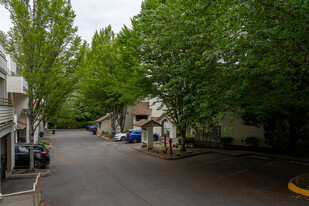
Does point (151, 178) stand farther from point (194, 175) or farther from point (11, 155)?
point (11, 155)

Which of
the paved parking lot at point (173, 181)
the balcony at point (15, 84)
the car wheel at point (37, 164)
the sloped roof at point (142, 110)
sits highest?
the balcony at point (15, 84)

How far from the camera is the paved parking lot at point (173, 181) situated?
8625 mm

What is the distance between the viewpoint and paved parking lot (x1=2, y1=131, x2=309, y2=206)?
8.62 metres

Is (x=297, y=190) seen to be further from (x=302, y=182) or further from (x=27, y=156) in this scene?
(x=27, y=156)

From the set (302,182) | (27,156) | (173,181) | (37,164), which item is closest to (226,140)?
(173,181)

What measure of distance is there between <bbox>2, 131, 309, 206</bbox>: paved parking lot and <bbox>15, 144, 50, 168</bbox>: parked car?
0.84 m

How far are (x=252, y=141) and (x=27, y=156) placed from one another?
16.9 meters

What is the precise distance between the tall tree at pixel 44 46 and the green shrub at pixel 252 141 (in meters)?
14.9

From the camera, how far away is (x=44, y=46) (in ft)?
42.0

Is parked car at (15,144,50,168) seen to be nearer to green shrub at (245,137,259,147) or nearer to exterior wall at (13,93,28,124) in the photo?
exterior wall at (13,93,28,124)

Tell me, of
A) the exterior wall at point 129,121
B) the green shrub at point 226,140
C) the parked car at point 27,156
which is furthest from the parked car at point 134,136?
the parked car at point 27,156

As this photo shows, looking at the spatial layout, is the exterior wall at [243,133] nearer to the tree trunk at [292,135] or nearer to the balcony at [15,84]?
the tree trunk at [292,135]

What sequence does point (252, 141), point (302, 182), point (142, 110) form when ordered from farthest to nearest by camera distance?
point (142, 110) < point (252, 141) < point (302, 182)

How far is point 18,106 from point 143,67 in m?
14.0
